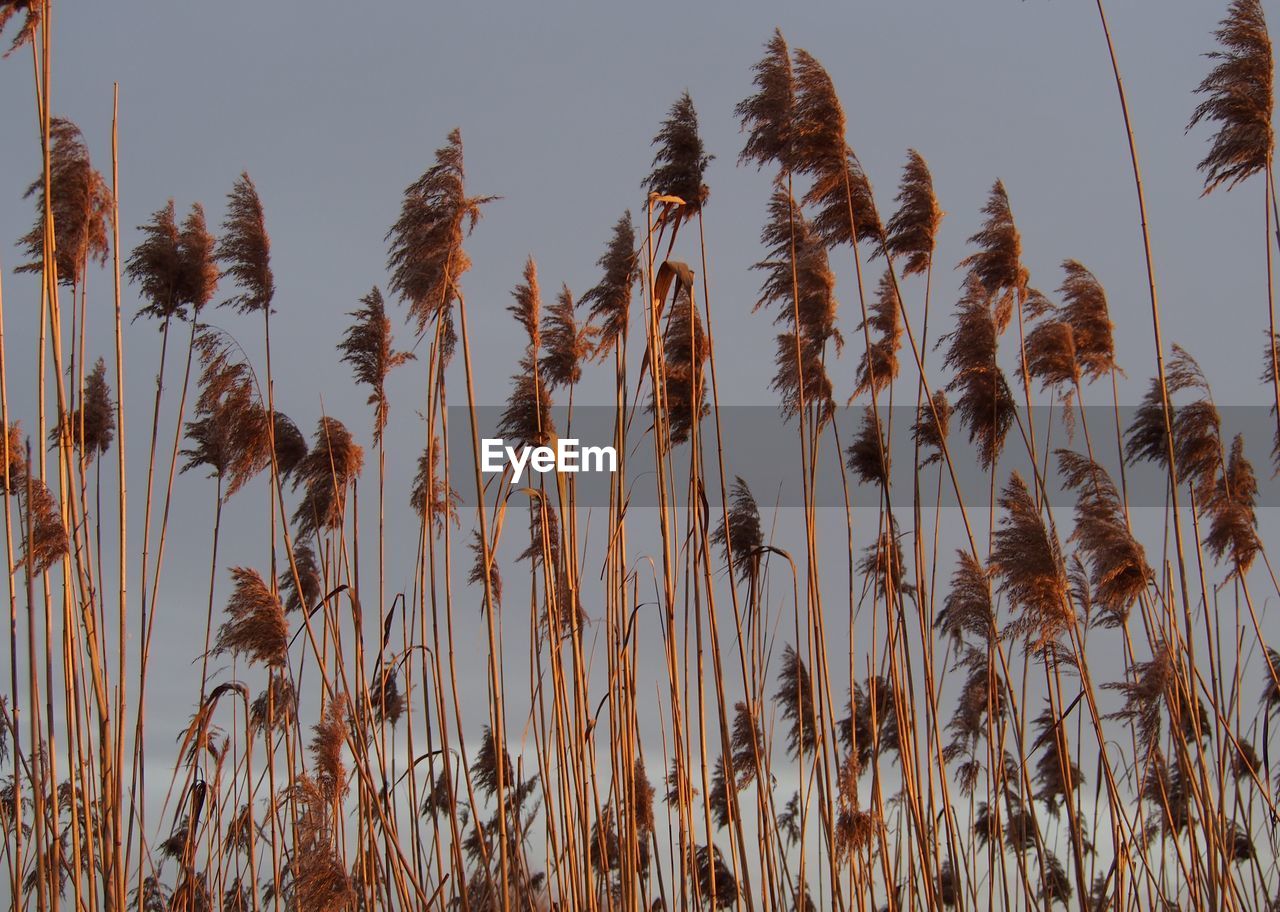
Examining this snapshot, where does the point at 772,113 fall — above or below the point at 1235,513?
above

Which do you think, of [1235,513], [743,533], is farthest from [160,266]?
[1235,513]

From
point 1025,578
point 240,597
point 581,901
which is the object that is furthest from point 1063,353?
point 240,597

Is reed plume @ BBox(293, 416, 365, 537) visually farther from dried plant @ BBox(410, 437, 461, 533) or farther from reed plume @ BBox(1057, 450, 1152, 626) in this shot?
reed plume @ BBox(1057, 450, 1152, 626)

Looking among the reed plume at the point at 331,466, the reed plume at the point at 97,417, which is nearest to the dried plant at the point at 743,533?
the reed plume at the point at 331,466

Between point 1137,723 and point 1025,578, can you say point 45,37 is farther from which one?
point 1137,723

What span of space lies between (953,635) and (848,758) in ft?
5.24

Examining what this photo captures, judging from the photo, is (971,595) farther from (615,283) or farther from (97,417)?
(97,417)

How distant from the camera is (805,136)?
523cm

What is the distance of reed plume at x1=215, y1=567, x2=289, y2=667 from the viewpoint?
4.61 meters

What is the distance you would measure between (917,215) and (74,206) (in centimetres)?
374

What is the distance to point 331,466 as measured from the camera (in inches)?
221

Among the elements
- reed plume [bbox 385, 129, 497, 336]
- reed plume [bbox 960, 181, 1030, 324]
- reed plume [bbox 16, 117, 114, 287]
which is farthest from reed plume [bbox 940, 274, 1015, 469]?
reed plume [bbox 16, 117, 114, 287]

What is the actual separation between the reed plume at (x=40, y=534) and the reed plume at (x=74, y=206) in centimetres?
94

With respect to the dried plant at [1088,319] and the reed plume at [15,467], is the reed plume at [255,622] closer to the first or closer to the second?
the reed plume at [15,467]
